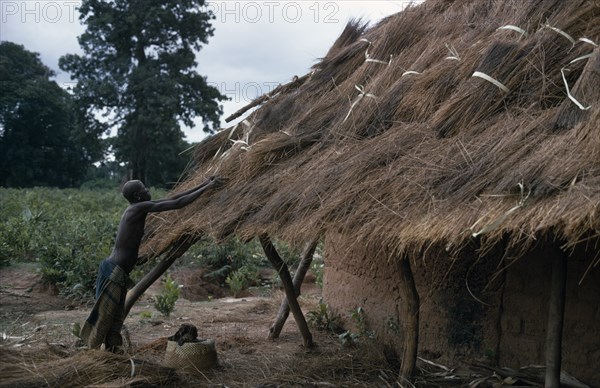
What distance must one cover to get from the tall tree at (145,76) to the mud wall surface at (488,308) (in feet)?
71.3

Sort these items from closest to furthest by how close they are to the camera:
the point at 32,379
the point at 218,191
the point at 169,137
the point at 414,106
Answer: the point at 32,379 < the point at 414,106 < the point at 218,191 < the point at 169,137

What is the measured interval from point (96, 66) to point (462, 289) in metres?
26.1

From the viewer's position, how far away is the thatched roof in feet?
13.1

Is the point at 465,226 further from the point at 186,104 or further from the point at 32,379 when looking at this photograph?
the point at 186,104

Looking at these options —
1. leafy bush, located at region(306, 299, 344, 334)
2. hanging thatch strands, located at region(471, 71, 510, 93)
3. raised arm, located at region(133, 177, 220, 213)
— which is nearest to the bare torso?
raised arm, located at region(133, 177, 220, 213)

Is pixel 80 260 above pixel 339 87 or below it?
below

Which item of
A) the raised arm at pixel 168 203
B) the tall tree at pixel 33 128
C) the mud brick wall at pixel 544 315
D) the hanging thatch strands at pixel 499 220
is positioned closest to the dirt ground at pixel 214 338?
the mud brick wall at pixel 544 315

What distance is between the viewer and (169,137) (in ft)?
90.5

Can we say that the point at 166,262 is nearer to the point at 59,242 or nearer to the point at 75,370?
the point at 75,370

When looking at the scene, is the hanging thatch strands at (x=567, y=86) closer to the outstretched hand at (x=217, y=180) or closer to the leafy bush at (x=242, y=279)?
the outstretched hand at (x=217, y=180)

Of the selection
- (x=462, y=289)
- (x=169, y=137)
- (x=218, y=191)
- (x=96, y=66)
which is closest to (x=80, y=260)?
(x=218, y=191)

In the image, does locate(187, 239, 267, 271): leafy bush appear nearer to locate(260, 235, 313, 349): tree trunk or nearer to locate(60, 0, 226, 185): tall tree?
locate(260, 235, 313, 349): tree trunk

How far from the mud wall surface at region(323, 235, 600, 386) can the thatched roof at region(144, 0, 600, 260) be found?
60 centimetres

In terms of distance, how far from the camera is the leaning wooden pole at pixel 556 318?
4426 mm
